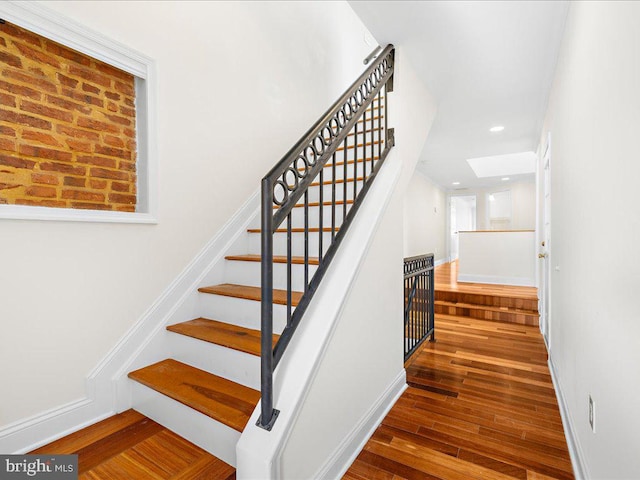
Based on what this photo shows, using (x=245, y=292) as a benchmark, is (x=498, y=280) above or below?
below

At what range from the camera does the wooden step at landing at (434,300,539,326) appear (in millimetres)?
4312

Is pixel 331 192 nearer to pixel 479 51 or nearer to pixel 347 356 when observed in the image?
pixel 347 356

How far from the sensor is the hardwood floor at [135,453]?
1.41 meters

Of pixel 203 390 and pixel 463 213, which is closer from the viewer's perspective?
pixel 203 390

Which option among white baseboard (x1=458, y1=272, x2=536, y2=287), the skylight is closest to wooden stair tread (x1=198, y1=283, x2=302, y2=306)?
white baseboard (x1=458, y1=272, x2=536, y2=287)

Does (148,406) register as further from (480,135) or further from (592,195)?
(480,135)

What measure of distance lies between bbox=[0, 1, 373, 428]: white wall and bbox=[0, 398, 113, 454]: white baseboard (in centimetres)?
4

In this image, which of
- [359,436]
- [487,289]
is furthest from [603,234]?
[487,289]

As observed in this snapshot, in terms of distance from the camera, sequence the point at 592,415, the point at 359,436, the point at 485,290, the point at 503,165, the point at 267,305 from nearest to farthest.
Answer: the point at 267,305, the point at 592,415, the point at 359,436, the point at 485,290, the point at 503,165

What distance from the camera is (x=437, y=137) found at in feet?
15.6

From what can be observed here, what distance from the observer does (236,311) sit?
2135 millimetres

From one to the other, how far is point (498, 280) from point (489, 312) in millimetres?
1671

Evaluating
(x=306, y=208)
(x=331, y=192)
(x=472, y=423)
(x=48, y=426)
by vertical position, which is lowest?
(x=472, y=423)

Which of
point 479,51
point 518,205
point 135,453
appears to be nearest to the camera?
point 135,453
